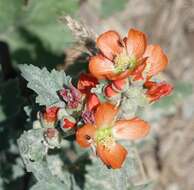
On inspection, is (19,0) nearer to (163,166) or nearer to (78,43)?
(78,43)

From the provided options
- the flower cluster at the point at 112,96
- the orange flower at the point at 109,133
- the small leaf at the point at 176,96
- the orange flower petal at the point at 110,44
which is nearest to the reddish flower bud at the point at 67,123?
the flower cluster at the point at 112,96

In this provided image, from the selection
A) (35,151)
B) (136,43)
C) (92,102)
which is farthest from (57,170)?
(136,43)

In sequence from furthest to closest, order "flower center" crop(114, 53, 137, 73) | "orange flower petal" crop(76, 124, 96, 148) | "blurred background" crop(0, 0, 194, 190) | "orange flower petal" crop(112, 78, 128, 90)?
"blurred background" crop(0, 0, 194, 190)
"flower center" crop(114, 53, 137, 73)
"orange flower petal" crop(112, 78, 128, 90)
"orange flower petal" crop(76, 124, 96, 148)

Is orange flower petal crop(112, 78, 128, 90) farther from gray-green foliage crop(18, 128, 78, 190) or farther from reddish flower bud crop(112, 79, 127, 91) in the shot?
gray-green foliage crop(18, 128, 78, 190)

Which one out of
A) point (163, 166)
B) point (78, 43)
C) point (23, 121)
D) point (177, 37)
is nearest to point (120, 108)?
point (78, 43)

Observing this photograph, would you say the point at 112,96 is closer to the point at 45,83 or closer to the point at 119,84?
the point at 119,84

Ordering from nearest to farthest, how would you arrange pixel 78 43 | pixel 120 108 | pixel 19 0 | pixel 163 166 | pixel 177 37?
pixel 120 108 → pixel 78 43 → pixel 19 0 → pixel 163 166 → pixel 177 37

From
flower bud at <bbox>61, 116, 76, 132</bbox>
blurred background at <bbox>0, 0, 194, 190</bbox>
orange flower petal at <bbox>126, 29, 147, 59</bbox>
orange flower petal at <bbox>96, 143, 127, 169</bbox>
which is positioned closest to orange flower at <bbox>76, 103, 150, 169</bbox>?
orange flower petal at <bbox>96, 143, 127, 169</bbox>
